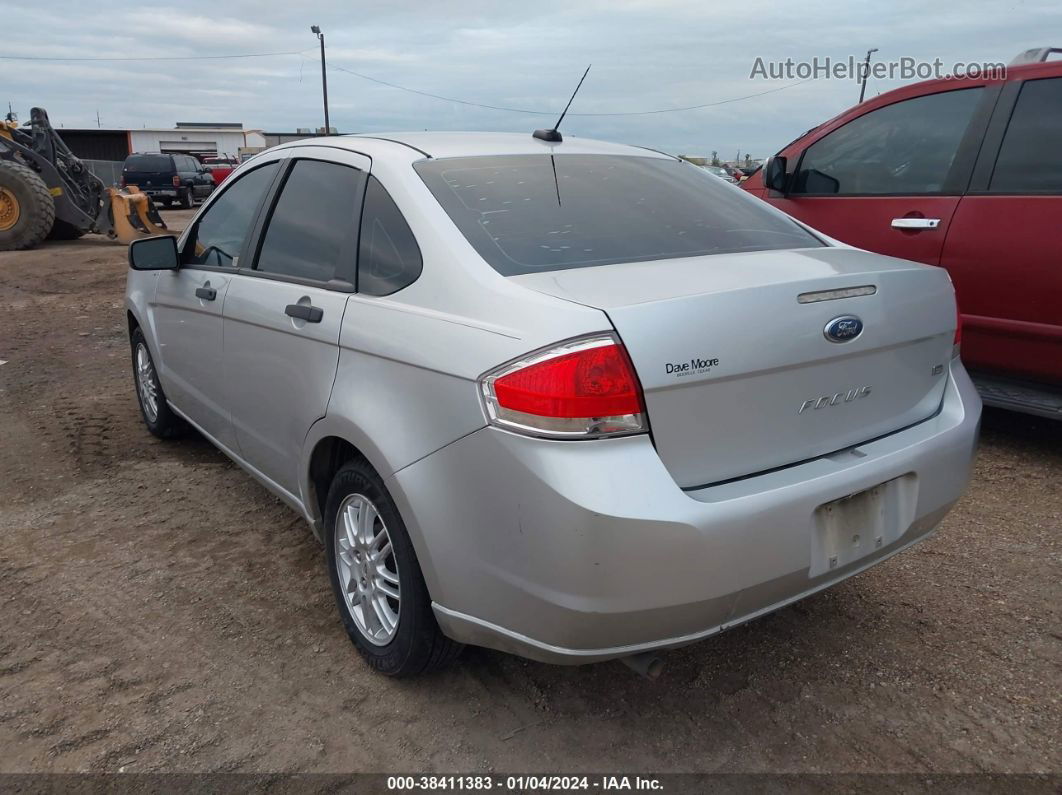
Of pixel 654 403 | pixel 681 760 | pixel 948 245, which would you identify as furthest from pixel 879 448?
pixel 948 245

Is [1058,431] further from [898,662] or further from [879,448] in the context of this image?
[879,448]

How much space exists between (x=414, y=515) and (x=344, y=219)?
3.72 ft

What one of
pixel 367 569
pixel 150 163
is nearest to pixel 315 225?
pixel 367 569

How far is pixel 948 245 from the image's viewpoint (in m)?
4.39

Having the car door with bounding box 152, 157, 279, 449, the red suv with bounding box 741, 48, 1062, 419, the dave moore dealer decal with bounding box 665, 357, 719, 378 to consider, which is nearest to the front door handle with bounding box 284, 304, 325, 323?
the car door with bounding box 152, 157, 279, 449

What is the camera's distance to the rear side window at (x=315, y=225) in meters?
2.85

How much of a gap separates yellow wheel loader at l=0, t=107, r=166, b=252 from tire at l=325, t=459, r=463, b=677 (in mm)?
13499

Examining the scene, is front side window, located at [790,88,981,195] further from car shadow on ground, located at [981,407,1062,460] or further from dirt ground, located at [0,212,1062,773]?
dirt ground, located at [0,212,1062,773]

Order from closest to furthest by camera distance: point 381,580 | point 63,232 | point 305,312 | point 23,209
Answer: point 381,580
point 305,312
point 23,209
point 63,232

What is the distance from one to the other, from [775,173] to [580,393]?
12.3 ft

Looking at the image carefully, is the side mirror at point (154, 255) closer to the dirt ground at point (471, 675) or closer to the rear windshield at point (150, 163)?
the dirt ground at point (471, 675)

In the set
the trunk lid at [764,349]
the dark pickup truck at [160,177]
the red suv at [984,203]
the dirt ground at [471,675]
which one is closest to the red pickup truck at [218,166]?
the dark pickup truck at [160,177]

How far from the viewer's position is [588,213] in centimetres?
274

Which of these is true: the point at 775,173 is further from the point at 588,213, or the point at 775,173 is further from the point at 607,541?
the point at 607,541
